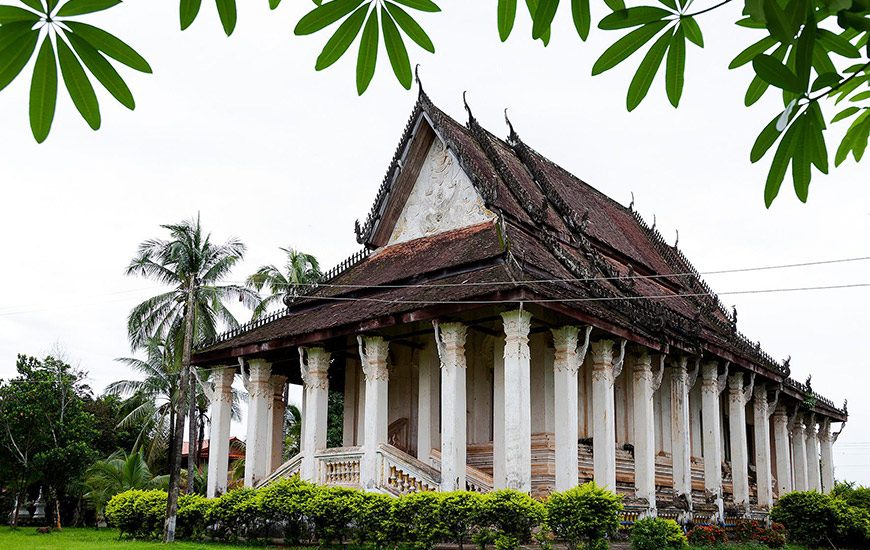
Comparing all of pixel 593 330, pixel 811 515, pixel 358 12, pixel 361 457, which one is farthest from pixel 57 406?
pixel 358 12

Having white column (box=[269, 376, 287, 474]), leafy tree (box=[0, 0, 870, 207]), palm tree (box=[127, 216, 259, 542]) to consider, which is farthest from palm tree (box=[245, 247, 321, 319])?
leafy tree (box=[0, 0, 870, 207])

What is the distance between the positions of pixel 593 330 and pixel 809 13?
47.3 feet

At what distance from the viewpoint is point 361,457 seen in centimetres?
1616

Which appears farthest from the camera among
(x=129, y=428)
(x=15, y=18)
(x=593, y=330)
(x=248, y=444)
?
(x=129, y=428)

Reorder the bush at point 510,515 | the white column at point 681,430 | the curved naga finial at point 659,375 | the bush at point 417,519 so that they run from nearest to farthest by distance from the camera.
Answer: the bush at point 510,515, the bush at point 417,519, the curved naga finial at point 659,375, the white column at point 681,430

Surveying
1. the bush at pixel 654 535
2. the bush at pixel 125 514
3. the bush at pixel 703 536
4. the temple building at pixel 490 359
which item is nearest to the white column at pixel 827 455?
the temple building at pixel 490 359

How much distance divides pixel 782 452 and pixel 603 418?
11279 millimetres

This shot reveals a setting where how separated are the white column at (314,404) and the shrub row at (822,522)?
10.5 meters

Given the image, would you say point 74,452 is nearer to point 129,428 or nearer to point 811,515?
point 129,428

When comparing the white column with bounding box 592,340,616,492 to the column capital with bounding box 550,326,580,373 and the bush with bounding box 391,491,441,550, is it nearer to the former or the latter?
the column capital with bounding box 550,326,580,373

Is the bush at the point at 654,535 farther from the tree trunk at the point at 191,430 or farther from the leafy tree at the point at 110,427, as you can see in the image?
the leafy tree at the point at 110,427

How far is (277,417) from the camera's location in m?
20.4

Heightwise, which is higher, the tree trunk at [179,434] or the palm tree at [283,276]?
the palm tree at [283,276]

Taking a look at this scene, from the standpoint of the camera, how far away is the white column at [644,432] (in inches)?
642
